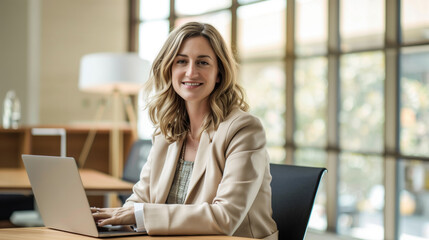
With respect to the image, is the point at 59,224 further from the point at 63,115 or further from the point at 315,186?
the point at 63,115

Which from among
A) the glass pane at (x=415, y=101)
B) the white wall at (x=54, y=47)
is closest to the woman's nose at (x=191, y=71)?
the glass pane at (x=415, y=101)

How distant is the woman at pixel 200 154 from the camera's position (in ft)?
5.12

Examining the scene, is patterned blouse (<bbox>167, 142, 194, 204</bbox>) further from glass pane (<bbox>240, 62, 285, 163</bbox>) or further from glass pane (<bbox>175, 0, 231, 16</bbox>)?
glass pane (<bbox>175, 0, 231, 16</bbox>)

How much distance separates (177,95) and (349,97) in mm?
2627

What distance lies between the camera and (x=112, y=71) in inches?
187

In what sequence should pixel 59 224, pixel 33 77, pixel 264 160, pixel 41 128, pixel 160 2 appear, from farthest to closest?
1. pixel 33 77
2. pixel 160 2
3. pixel 41 128
4. pixel 264 160
5. pixel 59 224

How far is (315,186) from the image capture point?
1854mm

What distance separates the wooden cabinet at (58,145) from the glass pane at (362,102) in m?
2.32

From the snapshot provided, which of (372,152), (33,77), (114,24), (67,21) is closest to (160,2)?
(114,24)

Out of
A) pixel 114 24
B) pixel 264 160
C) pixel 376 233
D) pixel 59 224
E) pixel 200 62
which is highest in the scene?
pixel 114 24

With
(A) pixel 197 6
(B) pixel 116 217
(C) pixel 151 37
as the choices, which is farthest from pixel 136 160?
(C) pixel 151 37

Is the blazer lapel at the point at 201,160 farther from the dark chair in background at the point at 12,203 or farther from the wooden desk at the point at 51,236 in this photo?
the dark chair in background at the point at 12,203

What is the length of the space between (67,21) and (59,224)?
592cm

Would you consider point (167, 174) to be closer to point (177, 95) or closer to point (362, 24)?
point (177, 95)
